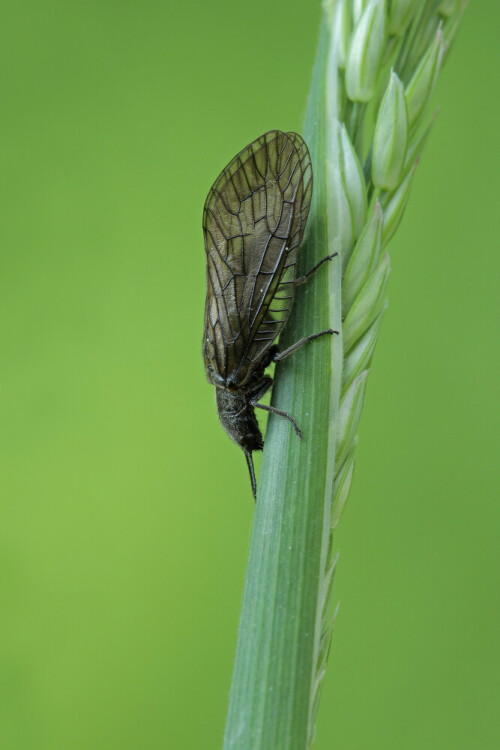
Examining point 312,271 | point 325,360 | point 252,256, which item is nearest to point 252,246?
point 252,256

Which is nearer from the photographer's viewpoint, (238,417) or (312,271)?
(312,271)

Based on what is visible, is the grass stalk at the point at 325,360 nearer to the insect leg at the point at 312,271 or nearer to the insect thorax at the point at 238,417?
the insect leg at the point at 312,271

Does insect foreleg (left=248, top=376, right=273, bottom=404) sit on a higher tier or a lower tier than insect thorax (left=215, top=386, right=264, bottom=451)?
higher

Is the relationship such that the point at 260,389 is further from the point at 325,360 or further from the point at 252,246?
the point at 325,360

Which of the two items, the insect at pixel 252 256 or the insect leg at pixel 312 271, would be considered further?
the insect at pixel 252 256

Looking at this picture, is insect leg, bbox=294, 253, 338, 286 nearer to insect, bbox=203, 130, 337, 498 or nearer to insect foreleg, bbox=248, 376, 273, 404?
insect, bbox=203, 130, 337, 498

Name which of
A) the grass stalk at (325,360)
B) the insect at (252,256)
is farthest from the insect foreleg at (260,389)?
the grass stalk at (325,360)

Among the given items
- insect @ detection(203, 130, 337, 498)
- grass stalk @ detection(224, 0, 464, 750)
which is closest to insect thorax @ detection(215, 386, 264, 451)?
insect @ detection(203, 130, 337, 498)

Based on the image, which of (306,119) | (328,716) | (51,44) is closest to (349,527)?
(328,716)
